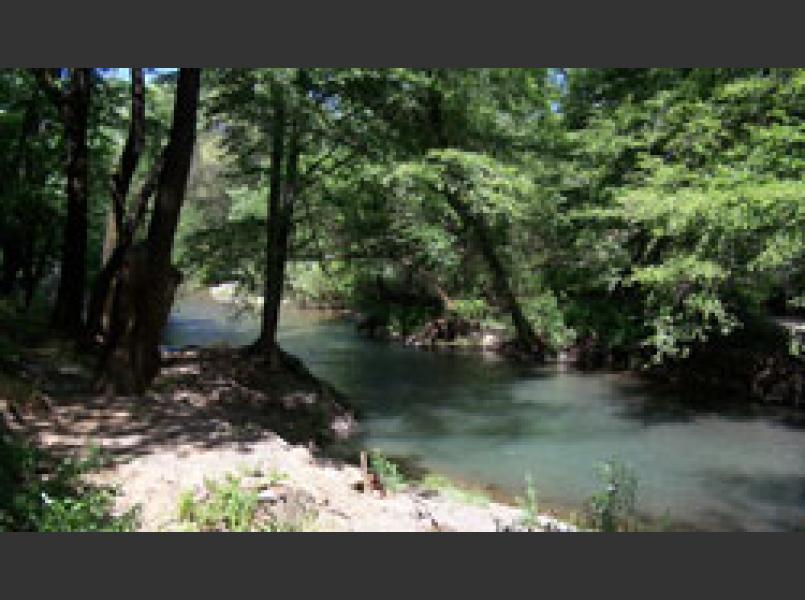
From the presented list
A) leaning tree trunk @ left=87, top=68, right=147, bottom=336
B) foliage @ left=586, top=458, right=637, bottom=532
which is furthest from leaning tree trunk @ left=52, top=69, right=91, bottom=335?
foliage @ left=586, top=458, right=637, bottom=532

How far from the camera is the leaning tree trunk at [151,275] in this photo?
9.04 meters

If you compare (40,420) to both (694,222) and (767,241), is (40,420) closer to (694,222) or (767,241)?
(767,241)

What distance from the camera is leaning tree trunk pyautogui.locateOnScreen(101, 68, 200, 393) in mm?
9039

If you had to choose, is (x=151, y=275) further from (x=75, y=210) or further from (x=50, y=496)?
(x=50, y=496)

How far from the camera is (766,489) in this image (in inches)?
389

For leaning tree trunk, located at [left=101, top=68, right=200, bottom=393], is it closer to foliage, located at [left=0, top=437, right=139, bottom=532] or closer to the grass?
foliage, located at [left=0, top=437, right=139, bottom=532]

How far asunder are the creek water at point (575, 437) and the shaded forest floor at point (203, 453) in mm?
1590

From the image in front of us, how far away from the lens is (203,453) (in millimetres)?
6734

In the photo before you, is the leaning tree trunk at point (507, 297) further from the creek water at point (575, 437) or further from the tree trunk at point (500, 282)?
the creek water at point (575, 437)

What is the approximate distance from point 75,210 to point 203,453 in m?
7.05

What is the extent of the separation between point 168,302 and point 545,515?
17.3 ft

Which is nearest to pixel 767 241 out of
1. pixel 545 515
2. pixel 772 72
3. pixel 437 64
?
pixel 772 72

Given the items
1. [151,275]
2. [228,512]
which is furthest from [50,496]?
[151,275]

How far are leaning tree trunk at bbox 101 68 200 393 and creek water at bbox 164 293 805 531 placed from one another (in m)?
3.73
